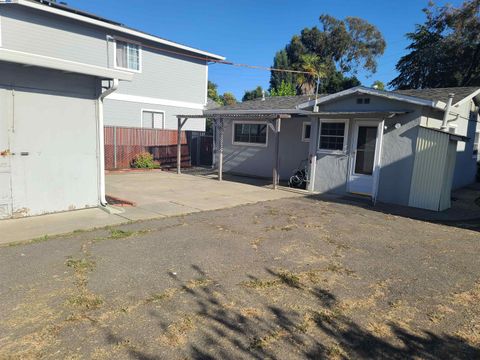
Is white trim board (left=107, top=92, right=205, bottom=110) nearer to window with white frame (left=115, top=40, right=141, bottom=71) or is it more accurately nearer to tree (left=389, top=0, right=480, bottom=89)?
window with white frame (left=115, top=40, right=141, bottom=71)

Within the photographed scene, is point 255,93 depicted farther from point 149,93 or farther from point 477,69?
point 149,93

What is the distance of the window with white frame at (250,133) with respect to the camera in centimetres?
1574

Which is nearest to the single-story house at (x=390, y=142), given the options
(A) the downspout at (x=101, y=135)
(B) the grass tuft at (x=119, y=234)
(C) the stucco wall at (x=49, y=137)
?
(A) the downspout at (x=101, y=135)

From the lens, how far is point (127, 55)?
17.5m

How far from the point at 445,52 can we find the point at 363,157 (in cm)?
1903

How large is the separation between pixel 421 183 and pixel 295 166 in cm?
570

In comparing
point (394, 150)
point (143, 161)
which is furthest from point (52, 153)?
point (143, 161)

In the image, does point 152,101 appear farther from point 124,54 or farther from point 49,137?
point 49,137

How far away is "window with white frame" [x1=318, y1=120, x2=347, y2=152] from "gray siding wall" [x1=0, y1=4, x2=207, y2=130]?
1035 centimetres

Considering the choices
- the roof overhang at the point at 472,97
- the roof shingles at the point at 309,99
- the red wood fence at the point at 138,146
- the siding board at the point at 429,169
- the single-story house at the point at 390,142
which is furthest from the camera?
the red wood fence at the point at 138,146

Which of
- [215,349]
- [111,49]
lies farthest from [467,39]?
[215,349]

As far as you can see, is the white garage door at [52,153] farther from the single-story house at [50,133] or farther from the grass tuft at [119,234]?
the grass tuft at [119,234]

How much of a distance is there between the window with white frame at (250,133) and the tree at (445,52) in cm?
1711

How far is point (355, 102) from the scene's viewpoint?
11.1 meters
